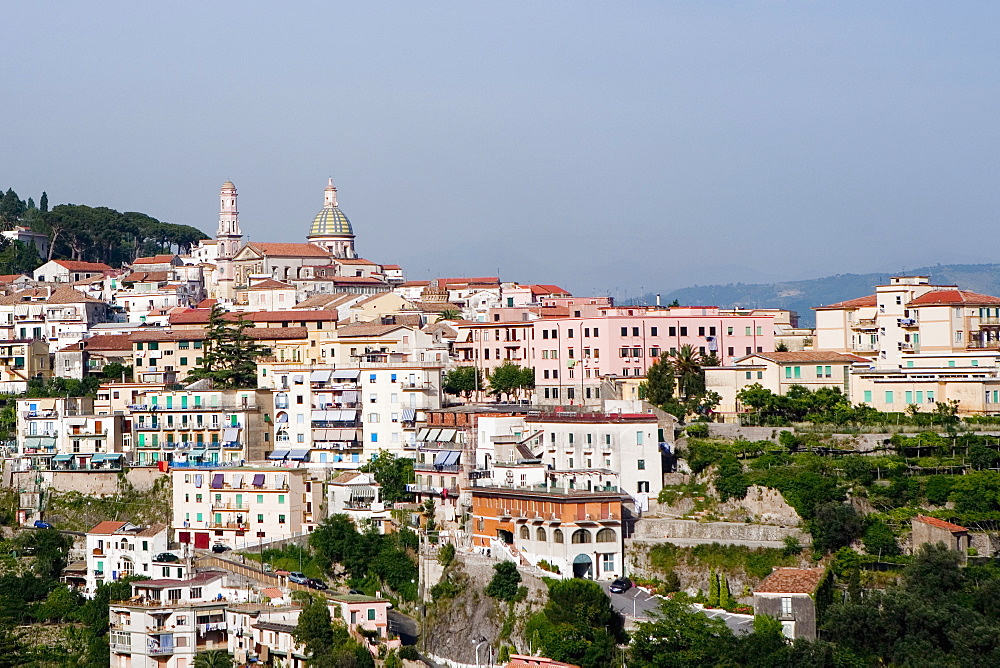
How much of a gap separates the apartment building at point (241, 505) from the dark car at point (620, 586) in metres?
13.4

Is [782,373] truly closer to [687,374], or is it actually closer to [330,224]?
[687,374]

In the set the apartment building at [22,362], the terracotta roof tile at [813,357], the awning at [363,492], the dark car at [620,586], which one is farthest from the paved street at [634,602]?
the apartment building at [22,362]

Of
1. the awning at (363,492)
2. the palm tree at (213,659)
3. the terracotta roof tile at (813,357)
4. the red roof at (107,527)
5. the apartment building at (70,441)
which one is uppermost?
the terracotta roof tile at (813,357)

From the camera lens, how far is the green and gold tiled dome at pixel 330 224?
103438 mm

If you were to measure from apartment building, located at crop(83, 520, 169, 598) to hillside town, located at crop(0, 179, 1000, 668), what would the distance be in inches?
4.1

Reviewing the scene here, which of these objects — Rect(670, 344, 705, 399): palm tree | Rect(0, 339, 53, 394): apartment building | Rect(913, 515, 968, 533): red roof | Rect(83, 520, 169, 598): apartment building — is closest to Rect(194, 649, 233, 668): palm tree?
Rect(83, 520, 169, 598): apartment building

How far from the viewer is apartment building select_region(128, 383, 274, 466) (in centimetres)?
6262

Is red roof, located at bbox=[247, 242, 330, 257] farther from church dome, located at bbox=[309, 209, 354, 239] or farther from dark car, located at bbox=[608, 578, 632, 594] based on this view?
dark car, located at bbox=[608, 578, 632, 594]

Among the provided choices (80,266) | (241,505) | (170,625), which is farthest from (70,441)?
(80,266)

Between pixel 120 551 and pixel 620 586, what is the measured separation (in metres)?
18.0

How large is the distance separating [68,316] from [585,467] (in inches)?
1467

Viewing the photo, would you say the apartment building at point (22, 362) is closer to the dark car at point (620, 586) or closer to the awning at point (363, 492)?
the awning at point (363, 492)

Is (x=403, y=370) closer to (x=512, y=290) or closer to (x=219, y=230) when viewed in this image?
(x=512, y=290)

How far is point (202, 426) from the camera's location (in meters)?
63.3
